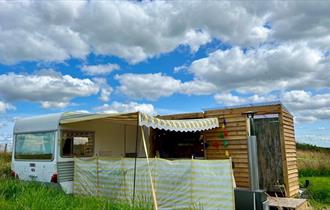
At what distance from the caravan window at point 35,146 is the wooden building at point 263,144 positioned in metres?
4.73

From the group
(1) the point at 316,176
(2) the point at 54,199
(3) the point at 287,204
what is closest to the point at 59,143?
(2) the point at 54,199

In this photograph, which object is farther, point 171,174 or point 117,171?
point 117,171

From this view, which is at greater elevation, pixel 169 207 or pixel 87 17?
pixel 87 17

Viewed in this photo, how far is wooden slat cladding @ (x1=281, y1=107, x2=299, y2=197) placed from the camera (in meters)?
8.06

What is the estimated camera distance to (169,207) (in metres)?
5.83

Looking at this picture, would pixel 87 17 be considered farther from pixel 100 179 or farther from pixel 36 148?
pixel 100 179

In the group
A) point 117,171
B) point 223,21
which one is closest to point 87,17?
point 223,21

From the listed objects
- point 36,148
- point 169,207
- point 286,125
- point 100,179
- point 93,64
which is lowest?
point 169,207

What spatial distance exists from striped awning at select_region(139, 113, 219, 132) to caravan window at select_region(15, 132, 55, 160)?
282 centimetres

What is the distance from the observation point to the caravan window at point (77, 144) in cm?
743

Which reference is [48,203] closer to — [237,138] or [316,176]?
[237,138]

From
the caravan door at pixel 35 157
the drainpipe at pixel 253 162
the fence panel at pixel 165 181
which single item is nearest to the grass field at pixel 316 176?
the drainpipe at pixel 253 162

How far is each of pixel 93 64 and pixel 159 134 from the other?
3.82m

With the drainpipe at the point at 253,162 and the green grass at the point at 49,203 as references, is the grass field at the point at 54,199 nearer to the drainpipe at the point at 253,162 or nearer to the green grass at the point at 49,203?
the green grass at the point at 49,203
